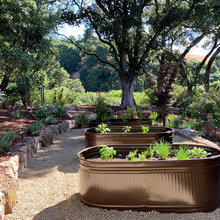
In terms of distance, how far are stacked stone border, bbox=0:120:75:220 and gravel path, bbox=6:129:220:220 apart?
0.36 ft

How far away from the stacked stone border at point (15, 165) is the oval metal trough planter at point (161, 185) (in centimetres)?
96

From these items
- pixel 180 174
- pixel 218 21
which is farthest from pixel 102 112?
pixel 218 21

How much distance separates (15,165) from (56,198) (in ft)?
2.90

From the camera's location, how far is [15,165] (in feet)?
10.5

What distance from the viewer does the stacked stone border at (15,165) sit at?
237cm

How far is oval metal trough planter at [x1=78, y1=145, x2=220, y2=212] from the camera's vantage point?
2191 mm

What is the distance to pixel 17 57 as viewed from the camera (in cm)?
459

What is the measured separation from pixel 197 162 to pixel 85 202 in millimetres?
1169

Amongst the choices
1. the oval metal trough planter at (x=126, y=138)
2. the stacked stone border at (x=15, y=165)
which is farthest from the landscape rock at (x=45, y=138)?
→ the oval metal trough planter at (x=126, y=138)

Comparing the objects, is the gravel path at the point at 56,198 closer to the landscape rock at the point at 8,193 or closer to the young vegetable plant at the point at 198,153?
the landscape rock at the point at 8,193

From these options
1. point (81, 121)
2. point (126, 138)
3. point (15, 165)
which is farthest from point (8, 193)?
point (81, 121)

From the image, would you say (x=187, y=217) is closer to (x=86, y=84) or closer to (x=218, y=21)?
(x=218, y=21)

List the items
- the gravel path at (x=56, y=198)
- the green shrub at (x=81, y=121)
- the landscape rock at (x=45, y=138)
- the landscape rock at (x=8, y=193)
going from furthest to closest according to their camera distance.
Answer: the green shrub at (x=81, y=121) → the landscape rock at (x=45, y=138) → the landscape rock at (x=8, y=193) → the gravel path at (x=56, y=198)

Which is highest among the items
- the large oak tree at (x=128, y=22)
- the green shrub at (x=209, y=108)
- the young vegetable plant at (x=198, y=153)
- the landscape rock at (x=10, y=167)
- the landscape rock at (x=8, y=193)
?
the large oak tree at (x=128, y=22)
